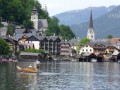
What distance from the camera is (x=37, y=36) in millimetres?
157500

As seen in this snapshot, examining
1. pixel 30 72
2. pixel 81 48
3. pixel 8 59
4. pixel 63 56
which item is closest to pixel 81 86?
pixel 30 72

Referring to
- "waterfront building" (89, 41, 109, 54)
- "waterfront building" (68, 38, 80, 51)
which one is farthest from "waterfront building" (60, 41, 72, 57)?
"waterfront building" (68, 38, 80, 51)

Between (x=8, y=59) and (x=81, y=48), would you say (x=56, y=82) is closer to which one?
(x=8, y=59)

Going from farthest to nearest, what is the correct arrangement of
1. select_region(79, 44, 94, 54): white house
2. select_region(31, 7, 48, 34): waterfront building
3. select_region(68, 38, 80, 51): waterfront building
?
select_region(68, 38, 80, 51): waterfront building, select_region(31, 7, 48, 34): waterfront building, select_region(79, 44, 94, 54): white house

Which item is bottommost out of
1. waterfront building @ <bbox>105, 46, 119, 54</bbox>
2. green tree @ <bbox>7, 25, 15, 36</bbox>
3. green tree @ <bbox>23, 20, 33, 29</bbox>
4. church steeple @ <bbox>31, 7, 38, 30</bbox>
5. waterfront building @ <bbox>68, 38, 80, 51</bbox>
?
waterfront building @ <bbox>105, 46, 119, 54</bbox>

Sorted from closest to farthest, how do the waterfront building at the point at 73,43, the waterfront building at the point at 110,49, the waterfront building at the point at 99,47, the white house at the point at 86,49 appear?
the waterfront building at the point at 110,49 → the waterfront building at the point at 99,47 → the white house at the point at 86,49 → the waterfront building at the point at 73,43

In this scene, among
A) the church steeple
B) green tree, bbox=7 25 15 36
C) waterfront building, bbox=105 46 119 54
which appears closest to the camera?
green tree, bbox=7 25 15 36

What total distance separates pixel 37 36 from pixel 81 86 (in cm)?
10297

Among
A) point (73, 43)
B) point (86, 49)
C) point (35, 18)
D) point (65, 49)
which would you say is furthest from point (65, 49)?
point (73, 43)

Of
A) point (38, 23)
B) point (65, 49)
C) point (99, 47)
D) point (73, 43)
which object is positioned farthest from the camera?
point (73, 43)

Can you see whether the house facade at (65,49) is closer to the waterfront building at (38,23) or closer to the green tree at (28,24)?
the waterfront building at (38,23)

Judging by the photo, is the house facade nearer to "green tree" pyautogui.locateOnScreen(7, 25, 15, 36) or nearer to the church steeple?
the church steeple

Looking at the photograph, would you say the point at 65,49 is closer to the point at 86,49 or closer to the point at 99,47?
the point at 86,49

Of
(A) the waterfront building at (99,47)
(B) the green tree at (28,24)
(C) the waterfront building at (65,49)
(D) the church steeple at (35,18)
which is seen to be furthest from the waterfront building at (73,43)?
(B) the green tree at (28,24)
